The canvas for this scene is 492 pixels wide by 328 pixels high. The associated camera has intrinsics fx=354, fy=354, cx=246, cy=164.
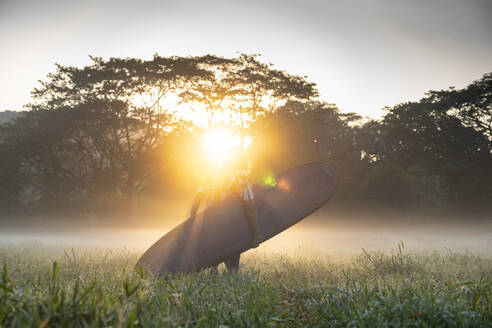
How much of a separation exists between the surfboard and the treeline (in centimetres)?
1867

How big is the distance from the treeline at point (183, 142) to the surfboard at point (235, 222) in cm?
1867

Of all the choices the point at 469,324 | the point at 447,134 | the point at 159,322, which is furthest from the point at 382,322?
the point at 447,134

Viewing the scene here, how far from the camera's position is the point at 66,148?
28266 mm

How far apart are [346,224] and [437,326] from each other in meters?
23.7

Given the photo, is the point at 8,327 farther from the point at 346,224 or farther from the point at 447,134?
the point at 447,134

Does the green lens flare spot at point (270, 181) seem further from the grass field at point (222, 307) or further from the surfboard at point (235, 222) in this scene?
the grass field at point (222, 307)

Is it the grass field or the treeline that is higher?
the treeline

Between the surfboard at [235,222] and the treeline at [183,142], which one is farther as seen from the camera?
the treeline at [183,142]

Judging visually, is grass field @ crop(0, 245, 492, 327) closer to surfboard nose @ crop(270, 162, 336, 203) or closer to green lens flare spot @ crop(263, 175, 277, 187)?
surfboard nose @ crop(270, 162, 336, 203)

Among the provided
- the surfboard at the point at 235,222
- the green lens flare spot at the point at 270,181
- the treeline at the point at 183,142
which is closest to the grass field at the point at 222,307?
the surfboard at the point at 235,222

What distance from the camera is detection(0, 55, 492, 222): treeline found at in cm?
2662

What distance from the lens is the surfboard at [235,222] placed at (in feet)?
20.4

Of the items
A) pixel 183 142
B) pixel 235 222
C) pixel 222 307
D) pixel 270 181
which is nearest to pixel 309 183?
pixel 270 181

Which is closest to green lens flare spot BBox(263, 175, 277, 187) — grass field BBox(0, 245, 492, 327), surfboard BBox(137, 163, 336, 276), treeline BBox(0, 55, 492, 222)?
surfboard BBox(137, 163, 336, 276)
